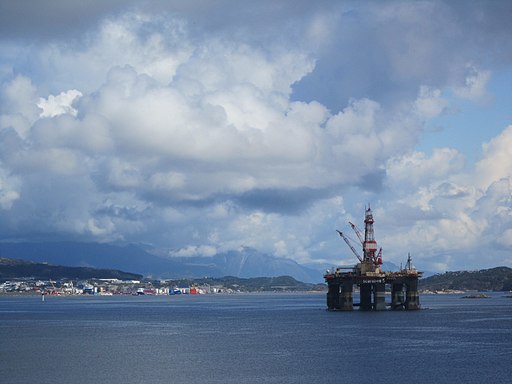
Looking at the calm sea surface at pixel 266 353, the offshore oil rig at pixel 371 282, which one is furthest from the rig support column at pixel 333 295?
the calm sea surface at pixel 266 353

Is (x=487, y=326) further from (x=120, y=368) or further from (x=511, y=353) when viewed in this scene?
(x=120, y=368)

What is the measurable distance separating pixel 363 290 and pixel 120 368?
100m

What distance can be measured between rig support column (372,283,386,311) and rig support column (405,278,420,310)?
17.8ft

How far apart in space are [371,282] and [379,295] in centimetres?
425

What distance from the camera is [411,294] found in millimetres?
176250

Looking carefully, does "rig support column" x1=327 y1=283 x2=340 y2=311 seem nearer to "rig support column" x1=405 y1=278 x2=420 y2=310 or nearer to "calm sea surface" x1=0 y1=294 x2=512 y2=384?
"rig support column" x1=405 y1=278 x2=420 y2=310

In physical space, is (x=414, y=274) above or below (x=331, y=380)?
above

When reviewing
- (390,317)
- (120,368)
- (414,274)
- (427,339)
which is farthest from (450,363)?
(414,274)

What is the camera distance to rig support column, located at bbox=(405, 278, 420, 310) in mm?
173375

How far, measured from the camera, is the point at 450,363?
85.8m

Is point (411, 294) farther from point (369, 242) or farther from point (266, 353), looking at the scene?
point (266, 353)

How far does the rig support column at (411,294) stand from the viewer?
569 ft

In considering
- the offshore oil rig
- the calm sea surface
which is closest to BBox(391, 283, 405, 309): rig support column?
the offshore oil rig

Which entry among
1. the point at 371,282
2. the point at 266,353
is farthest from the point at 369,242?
the point at 266,353
